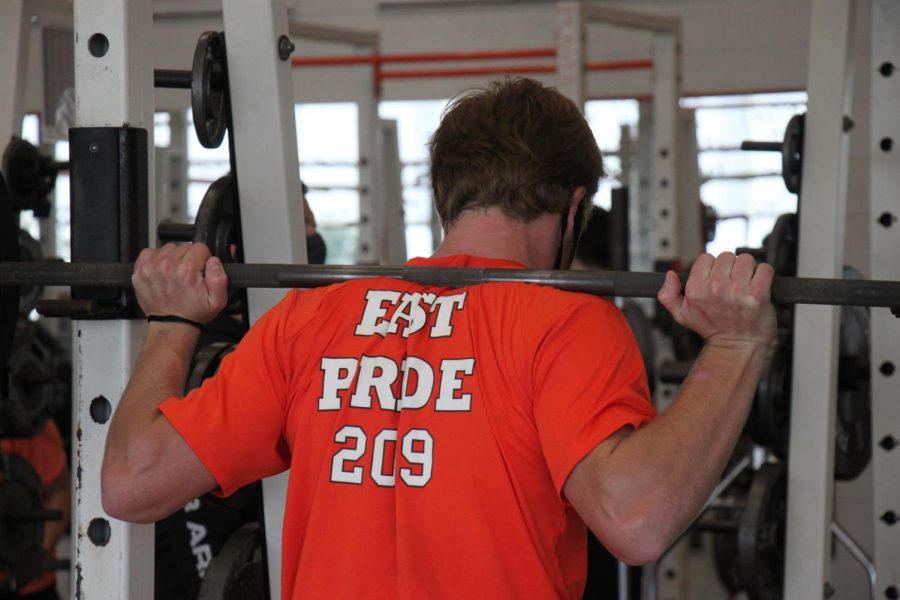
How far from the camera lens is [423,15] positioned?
7.77 m

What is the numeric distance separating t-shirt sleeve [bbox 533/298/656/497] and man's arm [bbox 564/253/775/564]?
Result: 20 mm

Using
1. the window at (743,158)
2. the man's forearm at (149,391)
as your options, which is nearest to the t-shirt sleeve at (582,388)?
the man's forearm at (149,391)

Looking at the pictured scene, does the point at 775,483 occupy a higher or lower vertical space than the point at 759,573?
higher

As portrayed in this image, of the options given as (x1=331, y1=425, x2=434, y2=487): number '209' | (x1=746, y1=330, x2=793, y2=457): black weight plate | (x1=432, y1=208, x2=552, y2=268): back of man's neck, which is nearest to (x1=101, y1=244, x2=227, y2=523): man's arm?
(x1=331, y1=425, x2=434, y2=487): number '209'

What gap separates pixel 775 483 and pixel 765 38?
513 cm

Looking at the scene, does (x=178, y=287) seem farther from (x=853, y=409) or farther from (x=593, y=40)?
(x=593, y=40)

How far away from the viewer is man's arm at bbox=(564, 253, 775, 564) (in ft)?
3.94

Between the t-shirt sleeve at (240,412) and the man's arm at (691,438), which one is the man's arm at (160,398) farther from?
the man's arm at (691,438)

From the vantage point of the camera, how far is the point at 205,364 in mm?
2014

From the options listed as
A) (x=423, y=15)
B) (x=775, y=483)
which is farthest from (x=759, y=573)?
(x=423, y=15)

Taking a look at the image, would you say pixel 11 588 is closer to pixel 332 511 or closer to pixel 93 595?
pixel 93 595

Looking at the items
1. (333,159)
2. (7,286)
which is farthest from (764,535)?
(333,159)

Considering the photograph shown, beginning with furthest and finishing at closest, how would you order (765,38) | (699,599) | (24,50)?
(765,38) < (699,599) < (24,50)

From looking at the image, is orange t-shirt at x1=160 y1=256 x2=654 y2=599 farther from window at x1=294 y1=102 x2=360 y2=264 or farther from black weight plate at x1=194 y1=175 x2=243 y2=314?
window at x1=294 y1=102 x2=360 y2=264
